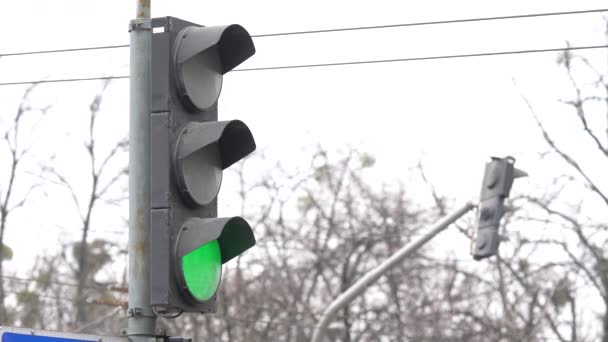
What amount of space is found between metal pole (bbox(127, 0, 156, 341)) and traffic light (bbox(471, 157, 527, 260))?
9.10 meters

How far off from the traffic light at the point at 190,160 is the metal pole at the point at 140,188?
8 cm

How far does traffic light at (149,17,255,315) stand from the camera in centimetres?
462

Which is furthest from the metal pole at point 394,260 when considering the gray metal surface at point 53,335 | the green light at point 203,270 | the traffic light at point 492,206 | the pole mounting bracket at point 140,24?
the gray metal surface at point 53,335

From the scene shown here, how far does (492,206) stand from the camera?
13.8 meters

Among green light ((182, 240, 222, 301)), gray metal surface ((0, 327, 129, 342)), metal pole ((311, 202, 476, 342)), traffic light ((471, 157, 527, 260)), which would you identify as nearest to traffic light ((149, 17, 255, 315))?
green light ((182, 240, 222, 301))

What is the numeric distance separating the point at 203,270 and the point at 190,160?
43 centimetres

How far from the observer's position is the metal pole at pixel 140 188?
4754 millimetres

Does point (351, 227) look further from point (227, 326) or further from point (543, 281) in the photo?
point (543, 281)

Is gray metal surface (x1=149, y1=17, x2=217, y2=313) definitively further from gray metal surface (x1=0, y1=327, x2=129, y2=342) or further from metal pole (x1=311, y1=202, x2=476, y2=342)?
metal pole (x1=311, y1=202, x2=476, y2=342)

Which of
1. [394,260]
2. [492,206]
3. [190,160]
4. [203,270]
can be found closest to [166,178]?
[190,160]

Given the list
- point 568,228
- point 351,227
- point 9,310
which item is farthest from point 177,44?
point 9,310

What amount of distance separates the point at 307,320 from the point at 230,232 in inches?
1002

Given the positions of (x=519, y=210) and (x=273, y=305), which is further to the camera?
(x=273, y=305)

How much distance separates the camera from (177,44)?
487cm
